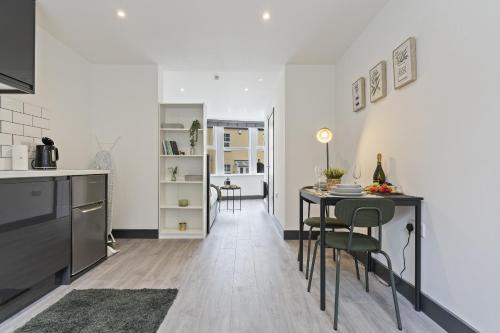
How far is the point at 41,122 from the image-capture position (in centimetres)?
303

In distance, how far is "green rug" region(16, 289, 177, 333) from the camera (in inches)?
70.9

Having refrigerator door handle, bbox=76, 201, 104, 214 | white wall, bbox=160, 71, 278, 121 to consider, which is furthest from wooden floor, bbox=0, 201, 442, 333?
white wall, bbox=160, 71, 278, 121

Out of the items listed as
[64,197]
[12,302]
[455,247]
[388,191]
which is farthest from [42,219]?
[455,247]

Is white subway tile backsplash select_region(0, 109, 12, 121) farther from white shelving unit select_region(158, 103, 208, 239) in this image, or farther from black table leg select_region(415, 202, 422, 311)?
black table leg select_region(415, 202, 422, 311)

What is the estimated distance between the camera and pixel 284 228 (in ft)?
13.3

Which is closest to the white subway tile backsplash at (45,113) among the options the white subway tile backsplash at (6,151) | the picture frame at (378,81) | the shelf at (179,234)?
the white subway tile backsplash at (6,151)

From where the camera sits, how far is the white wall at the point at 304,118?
409cm

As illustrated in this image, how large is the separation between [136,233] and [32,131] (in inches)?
74.9

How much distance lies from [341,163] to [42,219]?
132 inches

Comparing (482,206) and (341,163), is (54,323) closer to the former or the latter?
(482,206)

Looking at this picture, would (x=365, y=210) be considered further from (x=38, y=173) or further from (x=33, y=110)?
(x=33, y=110)

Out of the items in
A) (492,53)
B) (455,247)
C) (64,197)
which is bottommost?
(455,247)

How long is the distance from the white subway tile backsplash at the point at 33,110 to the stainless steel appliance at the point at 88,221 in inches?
35.4

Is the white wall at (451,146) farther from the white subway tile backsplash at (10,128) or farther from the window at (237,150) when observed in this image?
the window at (237,150)
